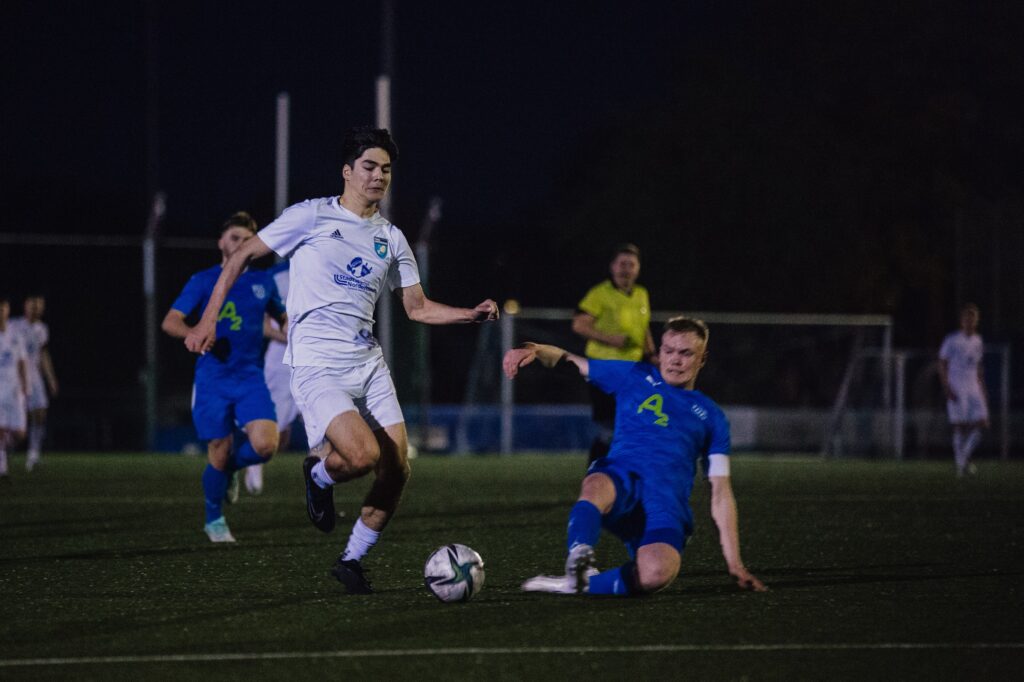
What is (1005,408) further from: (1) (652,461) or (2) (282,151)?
(1) (652,461)

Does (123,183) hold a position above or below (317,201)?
above

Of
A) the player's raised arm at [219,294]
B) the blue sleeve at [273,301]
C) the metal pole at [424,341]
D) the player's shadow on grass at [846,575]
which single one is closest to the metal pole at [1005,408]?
the metal pole at [424,341]

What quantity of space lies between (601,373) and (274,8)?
117ft

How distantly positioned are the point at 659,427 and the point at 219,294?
2.08 metres

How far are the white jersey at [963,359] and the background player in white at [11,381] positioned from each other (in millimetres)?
11450

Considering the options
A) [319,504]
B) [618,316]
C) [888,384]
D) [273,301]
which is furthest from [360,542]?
[888,384]

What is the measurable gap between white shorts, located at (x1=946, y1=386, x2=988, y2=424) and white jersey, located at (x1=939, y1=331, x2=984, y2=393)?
0.07 meters

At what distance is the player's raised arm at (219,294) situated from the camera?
743cm

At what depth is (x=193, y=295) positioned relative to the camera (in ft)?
33.7

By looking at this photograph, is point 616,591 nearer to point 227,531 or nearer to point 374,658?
point 374,658

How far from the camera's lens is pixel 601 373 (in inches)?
286

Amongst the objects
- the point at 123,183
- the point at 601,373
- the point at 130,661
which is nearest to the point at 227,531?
the point at 601,373

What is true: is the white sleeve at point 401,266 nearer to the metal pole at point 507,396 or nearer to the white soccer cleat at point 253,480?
the white soccer cleat at point 253,480

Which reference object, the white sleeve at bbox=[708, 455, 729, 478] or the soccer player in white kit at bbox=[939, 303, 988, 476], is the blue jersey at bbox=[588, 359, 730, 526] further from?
the soccer player in white kit at bbox=[939, 303, 988, 476]
